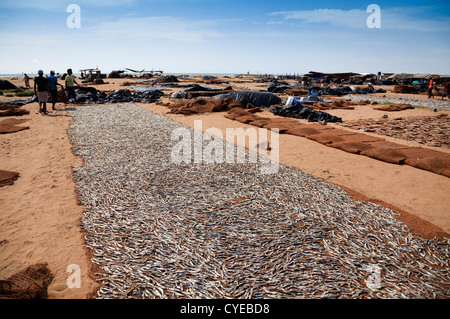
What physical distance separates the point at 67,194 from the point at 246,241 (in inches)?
182

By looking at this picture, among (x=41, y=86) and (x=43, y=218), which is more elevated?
(x=41, y=86)

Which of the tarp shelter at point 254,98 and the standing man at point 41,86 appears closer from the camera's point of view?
the standing man at point 41,86

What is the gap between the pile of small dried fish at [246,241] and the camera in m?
3.41

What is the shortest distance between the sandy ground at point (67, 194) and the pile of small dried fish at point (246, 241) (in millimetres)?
375


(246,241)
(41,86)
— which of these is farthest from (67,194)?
(41,86)

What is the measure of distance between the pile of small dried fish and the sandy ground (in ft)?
1.23

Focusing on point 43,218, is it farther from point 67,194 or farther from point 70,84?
point 70,84

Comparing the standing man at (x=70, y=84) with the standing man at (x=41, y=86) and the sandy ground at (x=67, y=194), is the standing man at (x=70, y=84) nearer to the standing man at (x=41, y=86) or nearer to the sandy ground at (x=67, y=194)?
the standing man at (x=41, y=86)

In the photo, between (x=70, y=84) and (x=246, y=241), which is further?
(x=70, y=84)

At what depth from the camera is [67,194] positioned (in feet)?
19.8

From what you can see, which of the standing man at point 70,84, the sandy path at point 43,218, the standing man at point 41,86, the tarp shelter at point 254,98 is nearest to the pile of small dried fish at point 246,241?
the sandy path at point 43,218

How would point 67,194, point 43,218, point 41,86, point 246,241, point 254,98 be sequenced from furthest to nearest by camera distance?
1. point 254,98
2. point 41,86
3. point 67,194
4. point 43,218
5. point 246,241
